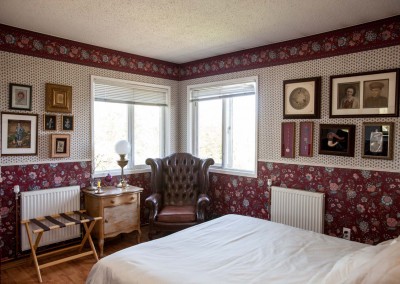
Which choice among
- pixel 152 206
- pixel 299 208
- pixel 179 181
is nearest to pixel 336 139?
pixel 299 208

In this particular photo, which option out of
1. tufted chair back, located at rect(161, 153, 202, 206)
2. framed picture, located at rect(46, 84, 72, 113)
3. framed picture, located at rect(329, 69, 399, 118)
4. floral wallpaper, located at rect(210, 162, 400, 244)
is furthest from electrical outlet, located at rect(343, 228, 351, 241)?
framed picture, located at rect(46, 84, 72, 113)

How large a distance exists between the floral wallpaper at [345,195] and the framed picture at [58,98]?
2.55 metres

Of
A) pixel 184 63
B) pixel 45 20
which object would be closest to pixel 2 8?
pixel 45 20

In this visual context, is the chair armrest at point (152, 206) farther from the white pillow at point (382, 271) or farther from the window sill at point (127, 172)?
the white pillow at point (382, 271)

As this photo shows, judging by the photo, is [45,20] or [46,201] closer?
[45,20]

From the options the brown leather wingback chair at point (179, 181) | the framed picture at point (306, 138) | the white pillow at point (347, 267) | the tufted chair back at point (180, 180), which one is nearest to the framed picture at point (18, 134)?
the brown leather wingback chair at point (179, 181)

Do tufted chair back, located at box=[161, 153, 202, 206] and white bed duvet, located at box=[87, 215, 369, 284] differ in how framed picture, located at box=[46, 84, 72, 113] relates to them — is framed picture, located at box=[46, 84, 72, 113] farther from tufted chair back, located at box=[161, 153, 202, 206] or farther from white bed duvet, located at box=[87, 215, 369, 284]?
white bed duvet, located at box=[87, 215, 369, 284]

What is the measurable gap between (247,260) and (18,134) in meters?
2.89

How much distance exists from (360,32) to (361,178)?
62.0 inches

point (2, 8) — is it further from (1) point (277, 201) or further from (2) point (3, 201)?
(1) point (277, 201)

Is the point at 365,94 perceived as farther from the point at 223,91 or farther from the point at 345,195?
the point at 223,91

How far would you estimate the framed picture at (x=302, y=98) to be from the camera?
11.6ft

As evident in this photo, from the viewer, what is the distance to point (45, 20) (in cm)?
308

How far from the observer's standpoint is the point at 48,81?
362 centimetres
